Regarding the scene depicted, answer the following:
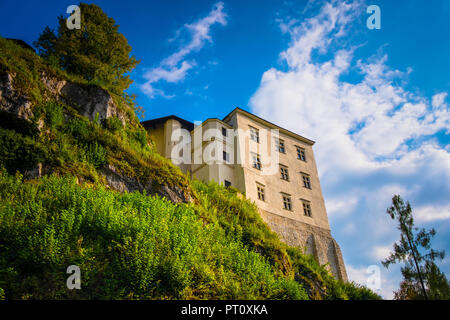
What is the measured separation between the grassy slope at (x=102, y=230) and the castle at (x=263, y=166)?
10302mm

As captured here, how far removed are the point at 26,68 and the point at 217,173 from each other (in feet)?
54.9

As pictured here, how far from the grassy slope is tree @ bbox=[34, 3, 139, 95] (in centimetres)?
422

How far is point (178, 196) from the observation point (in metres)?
17.4

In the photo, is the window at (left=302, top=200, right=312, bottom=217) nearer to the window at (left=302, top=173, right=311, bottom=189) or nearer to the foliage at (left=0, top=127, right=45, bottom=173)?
the window at (left=302, top=173, right=311, bottom=189)

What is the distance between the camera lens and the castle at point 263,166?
3053cm

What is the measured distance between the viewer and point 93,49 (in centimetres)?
2580

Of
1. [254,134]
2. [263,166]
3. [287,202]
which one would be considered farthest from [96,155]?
[254,134]

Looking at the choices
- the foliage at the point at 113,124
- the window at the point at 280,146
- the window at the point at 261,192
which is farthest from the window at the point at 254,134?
the foliage at the point at 113,124

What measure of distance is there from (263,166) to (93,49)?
1801cm

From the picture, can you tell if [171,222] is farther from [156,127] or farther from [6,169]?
[156,127]

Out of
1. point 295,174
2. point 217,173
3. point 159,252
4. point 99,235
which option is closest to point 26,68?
point 99,235

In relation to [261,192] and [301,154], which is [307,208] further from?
[301,154]

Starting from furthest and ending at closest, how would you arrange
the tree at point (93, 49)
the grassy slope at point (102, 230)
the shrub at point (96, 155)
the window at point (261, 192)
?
1. the window at point (261, 192)
2. the tree at point (93, 49)
3. the shrub at point (96, 155)
4. the grassy slope at point (102, 230)

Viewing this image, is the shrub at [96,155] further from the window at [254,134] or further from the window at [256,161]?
the window at [254,134]
